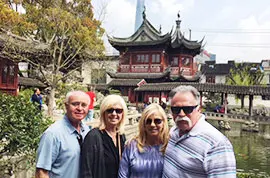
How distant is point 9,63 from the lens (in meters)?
15.1

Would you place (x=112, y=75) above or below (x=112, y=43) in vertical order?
below

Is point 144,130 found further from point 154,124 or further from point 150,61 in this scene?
point 150,61

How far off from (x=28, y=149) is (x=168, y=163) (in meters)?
2.76

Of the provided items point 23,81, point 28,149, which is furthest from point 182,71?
point 28,149

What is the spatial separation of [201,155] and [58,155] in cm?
122

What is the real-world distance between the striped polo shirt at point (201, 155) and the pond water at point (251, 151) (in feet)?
31.7

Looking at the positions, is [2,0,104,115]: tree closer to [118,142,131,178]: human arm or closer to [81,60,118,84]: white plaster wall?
[81,60,118,84]: white plaster wall

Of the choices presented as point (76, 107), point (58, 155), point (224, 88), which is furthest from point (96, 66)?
point (58, 155)

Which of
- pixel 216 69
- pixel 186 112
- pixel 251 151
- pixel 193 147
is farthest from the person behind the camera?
pixel 216 69

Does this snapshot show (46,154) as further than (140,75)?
No

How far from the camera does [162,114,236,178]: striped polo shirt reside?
1.90m

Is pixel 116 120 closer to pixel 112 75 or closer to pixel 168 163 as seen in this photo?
pixel 168 163

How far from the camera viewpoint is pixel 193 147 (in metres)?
2.05

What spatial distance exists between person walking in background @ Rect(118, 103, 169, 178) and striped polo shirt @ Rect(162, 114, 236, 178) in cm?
14
